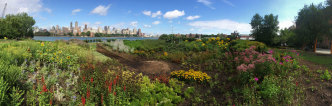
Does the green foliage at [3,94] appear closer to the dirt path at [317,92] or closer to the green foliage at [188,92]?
the green foliage at [188,92]

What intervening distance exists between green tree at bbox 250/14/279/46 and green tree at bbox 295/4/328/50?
1241 centimetres

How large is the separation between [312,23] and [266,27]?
15124 mm

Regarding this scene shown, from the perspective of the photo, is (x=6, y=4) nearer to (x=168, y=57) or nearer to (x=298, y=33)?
→ (x=168, y=57)

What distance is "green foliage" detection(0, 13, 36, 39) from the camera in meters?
28.8

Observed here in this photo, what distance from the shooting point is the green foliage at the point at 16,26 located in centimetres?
2883

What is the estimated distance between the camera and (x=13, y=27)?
102 feet

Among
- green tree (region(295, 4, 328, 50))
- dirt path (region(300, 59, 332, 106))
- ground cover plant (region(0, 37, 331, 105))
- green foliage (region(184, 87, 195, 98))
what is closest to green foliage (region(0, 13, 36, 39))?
ground cover plant (region(0, 37, 331, 105))

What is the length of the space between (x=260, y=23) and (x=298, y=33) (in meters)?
14.4

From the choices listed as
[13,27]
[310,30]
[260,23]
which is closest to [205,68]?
[310,30]

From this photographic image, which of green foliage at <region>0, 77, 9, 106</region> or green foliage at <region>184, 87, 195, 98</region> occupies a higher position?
green foliage at <region>0, 77, 9, 106</region>

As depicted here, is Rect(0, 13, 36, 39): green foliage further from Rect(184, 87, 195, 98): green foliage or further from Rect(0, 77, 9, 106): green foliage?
Rect(184, 87, 195, 98): green foliage

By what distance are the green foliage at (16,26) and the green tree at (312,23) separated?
47.2m

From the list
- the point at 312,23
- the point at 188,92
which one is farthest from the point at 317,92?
the point at 312,23

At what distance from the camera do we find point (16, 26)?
3166 centimetres
